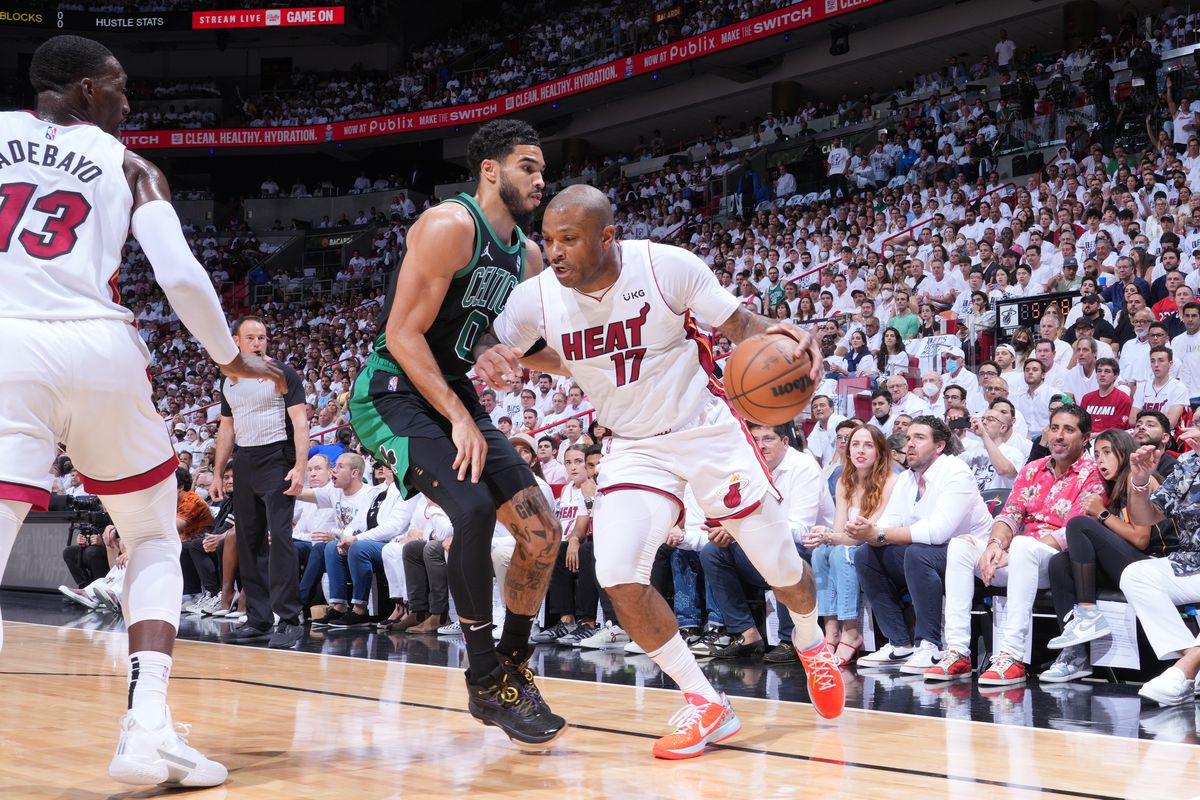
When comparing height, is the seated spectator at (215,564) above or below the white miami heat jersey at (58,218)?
below

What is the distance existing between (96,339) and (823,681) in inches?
102

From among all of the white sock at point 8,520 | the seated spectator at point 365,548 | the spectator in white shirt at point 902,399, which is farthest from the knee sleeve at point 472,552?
the spectator in white shirt at point 902,399

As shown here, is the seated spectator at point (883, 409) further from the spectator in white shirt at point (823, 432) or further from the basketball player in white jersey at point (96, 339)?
the basketball player in white jersey at point (96, 339)

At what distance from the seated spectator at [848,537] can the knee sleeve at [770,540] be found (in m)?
2.18

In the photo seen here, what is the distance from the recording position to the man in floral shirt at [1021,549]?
17.3 feet

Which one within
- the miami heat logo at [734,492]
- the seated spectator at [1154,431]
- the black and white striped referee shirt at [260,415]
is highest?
the black and white striped referee shirt at [260,415]

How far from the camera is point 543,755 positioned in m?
3.41

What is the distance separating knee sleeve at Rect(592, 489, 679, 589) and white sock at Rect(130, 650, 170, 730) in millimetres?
1318

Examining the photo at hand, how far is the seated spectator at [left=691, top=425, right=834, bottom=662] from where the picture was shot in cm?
620

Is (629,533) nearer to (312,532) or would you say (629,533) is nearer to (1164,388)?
(312,532)

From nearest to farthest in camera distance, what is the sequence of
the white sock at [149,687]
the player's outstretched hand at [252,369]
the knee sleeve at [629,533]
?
the white sock at [149,687]
the player's outstretched hand at [252,369]
the knee sleeve at [629,533]

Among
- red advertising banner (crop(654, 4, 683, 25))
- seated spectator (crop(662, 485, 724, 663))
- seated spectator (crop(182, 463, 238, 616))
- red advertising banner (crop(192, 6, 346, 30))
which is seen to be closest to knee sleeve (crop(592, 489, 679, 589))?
seated spectator (crop(662, 485, 724, 663))

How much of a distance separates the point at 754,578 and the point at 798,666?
57cm

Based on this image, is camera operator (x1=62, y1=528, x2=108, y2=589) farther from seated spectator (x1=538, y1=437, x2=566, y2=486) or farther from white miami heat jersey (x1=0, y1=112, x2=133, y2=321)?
white miami heat jersey (x1=0, y1=112, x2=133, y2=321)
